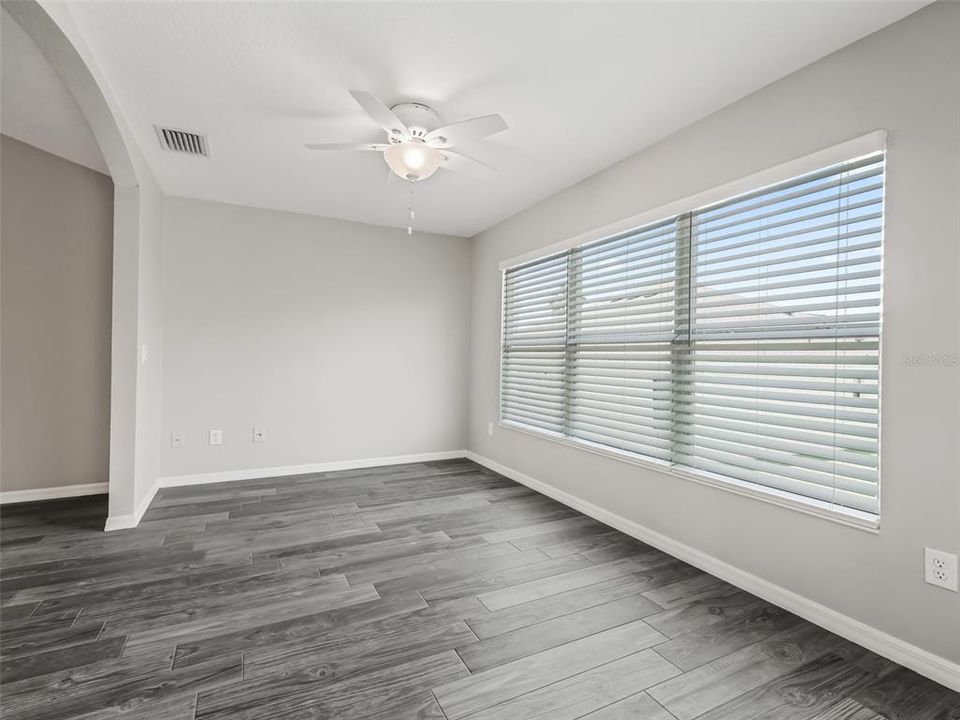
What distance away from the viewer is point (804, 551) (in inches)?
80.7

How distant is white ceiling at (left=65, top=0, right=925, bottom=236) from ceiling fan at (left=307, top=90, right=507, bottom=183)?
0.09 metres

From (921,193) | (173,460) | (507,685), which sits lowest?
(507,685)

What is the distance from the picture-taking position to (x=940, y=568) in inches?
65.0

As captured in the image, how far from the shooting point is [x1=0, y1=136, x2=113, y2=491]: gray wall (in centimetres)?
341

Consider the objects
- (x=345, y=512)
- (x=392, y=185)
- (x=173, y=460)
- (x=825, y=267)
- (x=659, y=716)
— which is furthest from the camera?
(x=173, y=460)

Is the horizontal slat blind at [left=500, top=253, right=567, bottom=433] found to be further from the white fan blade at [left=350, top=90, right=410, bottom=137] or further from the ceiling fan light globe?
the white fan blade at [left=350, top=90, right=410, bottom=137]

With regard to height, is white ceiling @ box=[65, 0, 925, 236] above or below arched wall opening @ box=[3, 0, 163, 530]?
above

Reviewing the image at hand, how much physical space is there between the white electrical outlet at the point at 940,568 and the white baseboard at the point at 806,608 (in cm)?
27

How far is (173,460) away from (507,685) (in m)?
3.61

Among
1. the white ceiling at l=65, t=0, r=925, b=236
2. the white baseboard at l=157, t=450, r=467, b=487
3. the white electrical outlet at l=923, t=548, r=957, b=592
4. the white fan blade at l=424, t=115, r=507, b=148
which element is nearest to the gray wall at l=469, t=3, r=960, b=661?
the white electrical outlet at l=923, t=548, r=957, b=592

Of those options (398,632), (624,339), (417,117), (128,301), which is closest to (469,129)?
(417,117)

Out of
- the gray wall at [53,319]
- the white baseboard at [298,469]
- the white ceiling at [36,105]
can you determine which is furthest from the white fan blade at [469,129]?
the white baseboard at [298,469]

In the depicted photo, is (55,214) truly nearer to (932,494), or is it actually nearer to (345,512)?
(345,512)

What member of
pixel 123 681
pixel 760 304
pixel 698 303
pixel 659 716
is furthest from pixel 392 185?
pixel 659 716
